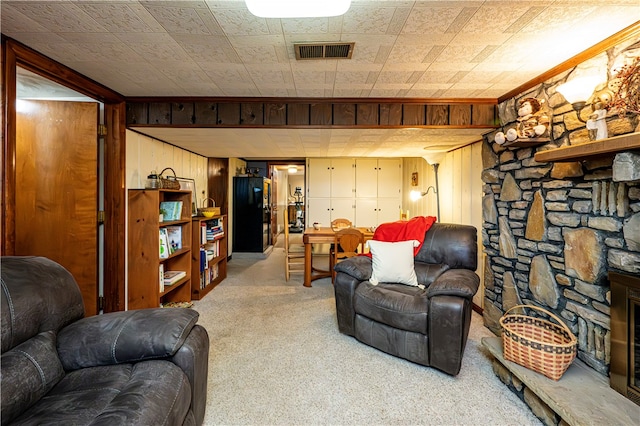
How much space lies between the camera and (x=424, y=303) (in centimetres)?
225

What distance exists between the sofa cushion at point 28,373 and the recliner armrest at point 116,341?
56mm

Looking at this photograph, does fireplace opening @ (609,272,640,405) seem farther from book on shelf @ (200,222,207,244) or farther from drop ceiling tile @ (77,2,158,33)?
book on shelf @ (200,222,207,244)

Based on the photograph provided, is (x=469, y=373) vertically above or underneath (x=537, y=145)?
underneath

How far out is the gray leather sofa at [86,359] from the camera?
1.07 m

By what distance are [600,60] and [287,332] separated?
3067 millimetres

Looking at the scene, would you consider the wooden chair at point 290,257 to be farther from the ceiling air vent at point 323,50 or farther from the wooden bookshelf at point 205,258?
the ceiling air vent at point 323,50

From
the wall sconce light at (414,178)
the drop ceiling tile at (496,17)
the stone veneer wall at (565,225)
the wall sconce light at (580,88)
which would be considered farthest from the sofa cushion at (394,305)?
the wall sconce light at (414,178)

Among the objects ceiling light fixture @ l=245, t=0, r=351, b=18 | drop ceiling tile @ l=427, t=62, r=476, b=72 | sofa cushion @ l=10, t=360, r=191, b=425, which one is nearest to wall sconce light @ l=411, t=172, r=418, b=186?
drop ceiling tile @ l=427, t=62, r=476, b=72

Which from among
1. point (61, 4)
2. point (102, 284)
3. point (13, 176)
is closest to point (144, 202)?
point (102, 284)

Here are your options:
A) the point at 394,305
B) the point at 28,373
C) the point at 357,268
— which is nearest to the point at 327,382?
the point at 394,305

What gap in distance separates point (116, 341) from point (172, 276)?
2102 mm

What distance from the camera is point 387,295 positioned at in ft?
7.97

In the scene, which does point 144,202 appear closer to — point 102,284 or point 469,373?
point 102,284

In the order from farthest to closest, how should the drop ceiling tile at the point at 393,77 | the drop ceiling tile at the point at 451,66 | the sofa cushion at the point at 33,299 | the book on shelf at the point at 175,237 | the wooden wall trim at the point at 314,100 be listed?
the book on shelf at the point at 175,237 < the wooden wall trim at the point at 314,100 < the drop ceiling tile at the point at 393,77 < the drop ceiling tile at the point at 451,66 < the sofa cushion at the point at 33,299
